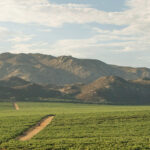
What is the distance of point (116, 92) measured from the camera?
152 m

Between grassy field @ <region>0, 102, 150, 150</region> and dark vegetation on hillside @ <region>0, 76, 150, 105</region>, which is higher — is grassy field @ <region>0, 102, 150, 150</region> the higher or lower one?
the lower one

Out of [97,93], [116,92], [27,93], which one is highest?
[27,93]

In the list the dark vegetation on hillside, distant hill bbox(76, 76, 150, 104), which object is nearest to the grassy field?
the dark vegetation on hillside

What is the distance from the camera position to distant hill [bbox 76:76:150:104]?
5578 inches

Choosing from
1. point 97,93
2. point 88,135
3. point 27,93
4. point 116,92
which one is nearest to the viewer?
point 88,135

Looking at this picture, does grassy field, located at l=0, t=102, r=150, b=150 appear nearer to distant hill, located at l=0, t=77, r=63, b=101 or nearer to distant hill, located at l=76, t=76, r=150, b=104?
distant hill, located at l=76, t=76, r=150, b=104

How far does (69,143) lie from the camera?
101ft

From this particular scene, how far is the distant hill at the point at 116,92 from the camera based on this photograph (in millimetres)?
141688

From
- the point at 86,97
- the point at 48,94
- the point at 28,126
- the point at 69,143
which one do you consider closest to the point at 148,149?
the point at 69,143

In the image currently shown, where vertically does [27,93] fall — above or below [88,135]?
above

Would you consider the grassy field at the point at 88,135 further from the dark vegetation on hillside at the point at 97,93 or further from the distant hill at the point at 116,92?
the distant hill at the point at 116,92

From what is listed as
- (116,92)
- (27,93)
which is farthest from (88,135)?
(116,92)

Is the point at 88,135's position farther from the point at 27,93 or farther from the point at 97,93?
the point at 27,93

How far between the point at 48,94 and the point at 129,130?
113895mm
